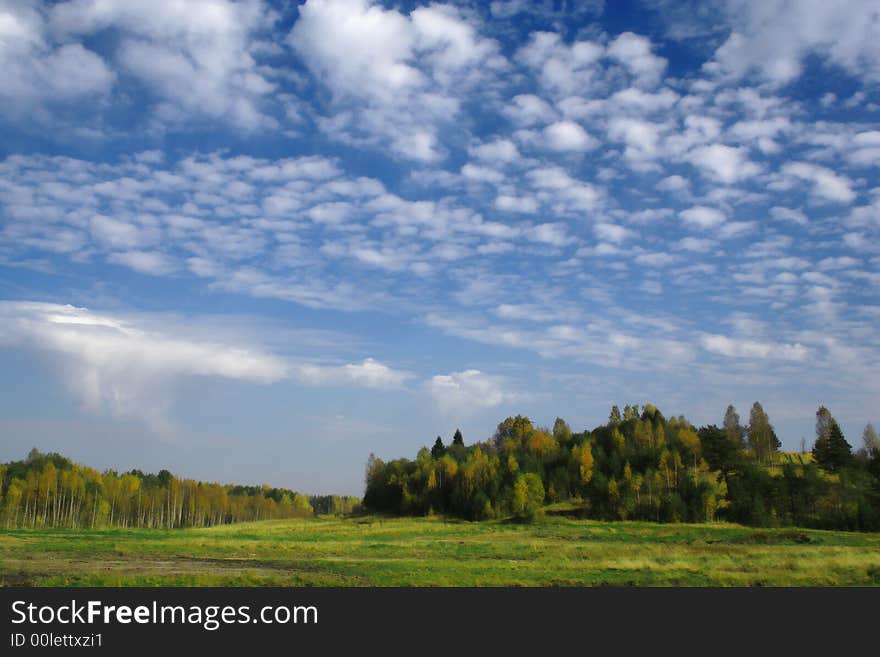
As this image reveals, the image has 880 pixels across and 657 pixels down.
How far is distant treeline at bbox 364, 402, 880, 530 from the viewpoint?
3312 inches

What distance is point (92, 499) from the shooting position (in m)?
127

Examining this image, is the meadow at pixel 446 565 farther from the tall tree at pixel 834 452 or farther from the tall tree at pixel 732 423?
the tall tree at pixel 732 423

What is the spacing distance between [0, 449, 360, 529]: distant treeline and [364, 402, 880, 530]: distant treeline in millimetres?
46249

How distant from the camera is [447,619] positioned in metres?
17.7

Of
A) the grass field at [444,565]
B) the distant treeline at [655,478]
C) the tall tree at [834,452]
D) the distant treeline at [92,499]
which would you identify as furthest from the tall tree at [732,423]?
the distant treeline at [92,499]

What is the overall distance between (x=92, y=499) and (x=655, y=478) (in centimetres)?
A: 11277

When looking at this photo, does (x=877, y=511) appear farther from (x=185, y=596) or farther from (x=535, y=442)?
(x=185, y=596)

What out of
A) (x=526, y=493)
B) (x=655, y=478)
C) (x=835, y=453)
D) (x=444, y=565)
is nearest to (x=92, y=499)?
(x=526, y=493)

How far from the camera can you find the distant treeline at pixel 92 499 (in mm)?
117625

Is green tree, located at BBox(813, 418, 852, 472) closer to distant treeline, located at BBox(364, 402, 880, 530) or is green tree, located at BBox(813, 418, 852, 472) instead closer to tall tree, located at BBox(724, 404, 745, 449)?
distant treeline, located at BBox(364, 402, 880, 530)

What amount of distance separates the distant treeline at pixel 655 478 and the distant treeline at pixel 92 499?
46249mm

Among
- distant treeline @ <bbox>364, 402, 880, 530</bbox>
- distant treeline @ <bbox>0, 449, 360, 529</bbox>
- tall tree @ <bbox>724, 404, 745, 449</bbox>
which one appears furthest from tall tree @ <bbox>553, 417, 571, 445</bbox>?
distant treeline @ <bbox>0, 449, 360, 529</bbox>

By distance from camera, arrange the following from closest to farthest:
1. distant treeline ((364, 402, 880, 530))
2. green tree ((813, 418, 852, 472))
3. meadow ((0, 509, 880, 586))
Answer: meadow ((0, 509, 880, 586)), distant treeline ((364, 402, 880, 530)), green tree ((813, 418, 852, 472))

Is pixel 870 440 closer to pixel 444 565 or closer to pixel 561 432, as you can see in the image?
pixel 561 432
